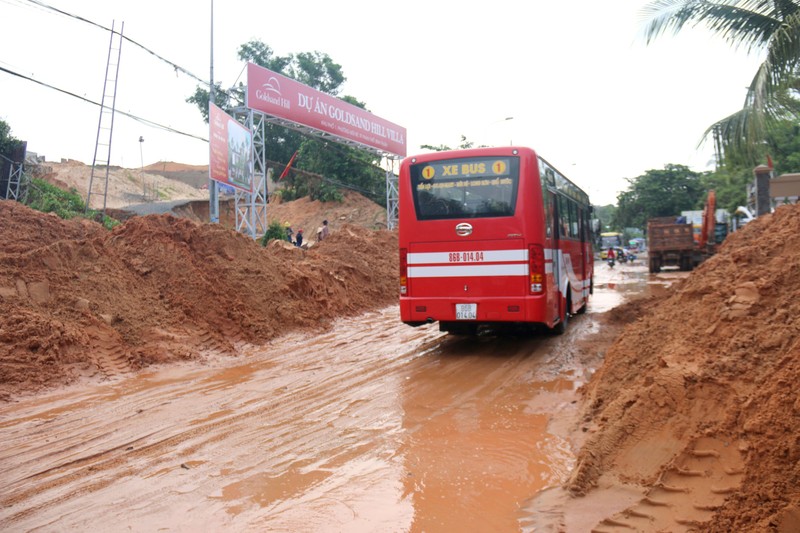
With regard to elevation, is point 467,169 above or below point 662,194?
below

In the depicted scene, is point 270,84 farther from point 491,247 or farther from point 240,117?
point 491,247

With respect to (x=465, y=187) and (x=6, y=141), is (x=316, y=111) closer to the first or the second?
(x=6, y=141)

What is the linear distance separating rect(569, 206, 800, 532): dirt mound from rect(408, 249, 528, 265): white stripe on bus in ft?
10.4

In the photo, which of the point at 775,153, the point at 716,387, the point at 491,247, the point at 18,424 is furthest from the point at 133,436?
the point at 775,153

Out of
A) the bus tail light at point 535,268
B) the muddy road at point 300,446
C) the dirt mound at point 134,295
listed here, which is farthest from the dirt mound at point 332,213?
the muddy road at point 300,446

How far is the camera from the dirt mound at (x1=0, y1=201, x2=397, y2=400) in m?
8.09

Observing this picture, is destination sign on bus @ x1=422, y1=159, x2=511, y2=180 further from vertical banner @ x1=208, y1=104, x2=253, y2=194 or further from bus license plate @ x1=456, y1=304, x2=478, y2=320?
vertical banner @ x1=208, y1=104, x2=253, y2=194

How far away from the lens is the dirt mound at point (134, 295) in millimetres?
8086

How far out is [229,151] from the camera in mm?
20266

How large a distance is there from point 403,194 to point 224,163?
11981 millimetres

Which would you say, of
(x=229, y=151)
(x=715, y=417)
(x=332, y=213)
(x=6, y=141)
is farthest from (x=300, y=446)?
(x=332, y=213)

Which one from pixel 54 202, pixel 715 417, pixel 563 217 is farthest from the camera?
pixel 54 202

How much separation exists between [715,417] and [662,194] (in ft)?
199

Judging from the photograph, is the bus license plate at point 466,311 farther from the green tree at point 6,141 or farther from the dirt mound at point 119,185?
the dirt mound at point 119,185
